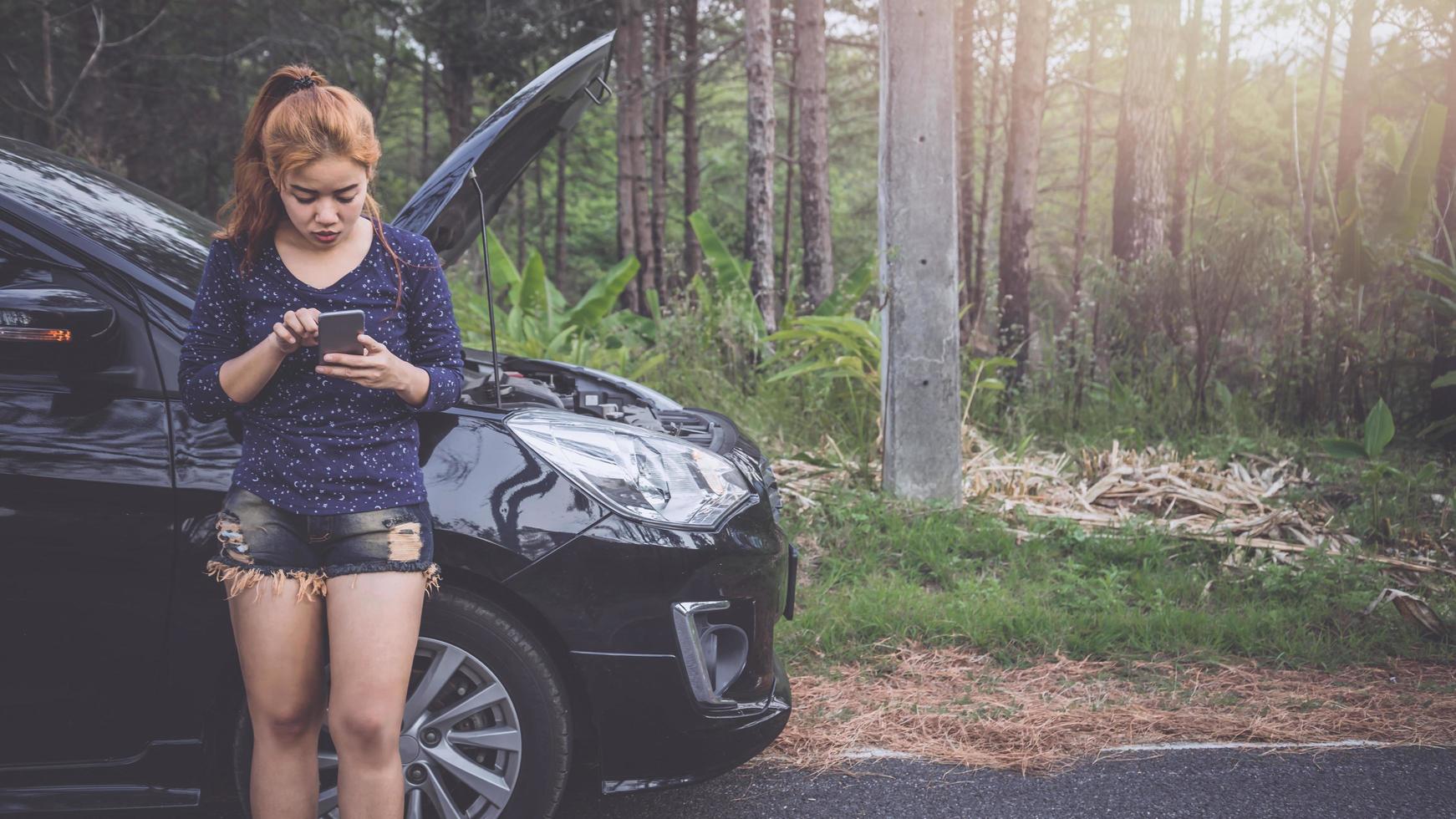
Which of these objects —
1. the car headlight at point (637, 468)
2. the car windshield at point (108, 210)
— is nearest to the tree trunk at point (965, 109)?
the car headlight at point (637, 468)

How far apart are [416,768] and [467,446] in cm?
75

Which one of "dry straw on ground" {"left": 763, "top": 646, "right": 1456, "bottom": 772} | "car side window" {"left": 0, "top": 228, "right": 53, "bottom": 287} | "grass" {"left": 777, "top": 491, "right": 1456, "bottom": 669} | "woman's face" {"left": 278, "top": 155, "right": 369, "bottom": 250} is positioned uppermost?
"woman's face" {"left": 278, "top": 155, "right": 369, "bottom": 250}

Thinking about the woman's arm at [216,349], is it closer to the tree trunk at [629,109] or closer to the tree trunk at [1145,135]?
the tree trunk at [1145,135]

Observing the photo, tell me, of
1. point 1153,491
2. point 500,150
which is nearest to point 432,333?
point 500,150

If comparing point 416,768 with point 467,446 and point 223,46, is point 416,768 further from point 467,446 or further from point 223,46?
point 223,46

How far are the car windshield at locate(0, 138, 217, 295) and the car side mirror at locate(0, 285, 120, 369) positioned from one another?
0.24 metres

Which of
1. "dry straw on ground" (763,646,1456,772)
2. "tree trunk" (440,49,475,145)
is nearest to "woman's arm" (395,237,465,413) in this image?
"dry straw on ground" (763,646,1456,772)

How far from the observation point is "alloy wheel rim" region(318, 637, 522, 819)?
230 cm

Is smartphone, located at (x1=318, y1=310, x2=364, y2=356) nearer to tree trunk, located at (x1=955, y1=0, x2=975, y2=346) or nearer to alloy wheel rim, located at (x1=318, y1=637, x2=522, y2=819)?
alloy wheel rim, located at (x1=318, y1=637, x2=522, y2=819)

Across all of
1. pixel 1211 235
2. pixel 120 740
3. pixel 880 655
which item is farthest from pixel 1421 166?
pixel 120 740

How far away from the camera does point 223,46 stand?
2081 cm

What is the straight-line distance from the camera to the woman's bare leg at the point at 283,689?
1.87 m

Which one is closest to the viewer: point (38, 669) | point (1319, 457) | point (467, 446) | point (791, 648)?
point (38, 669)

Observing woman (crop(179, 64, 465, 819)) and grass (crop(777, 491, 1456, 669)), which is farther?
grass (crop(777, 491, 1456, 669))
